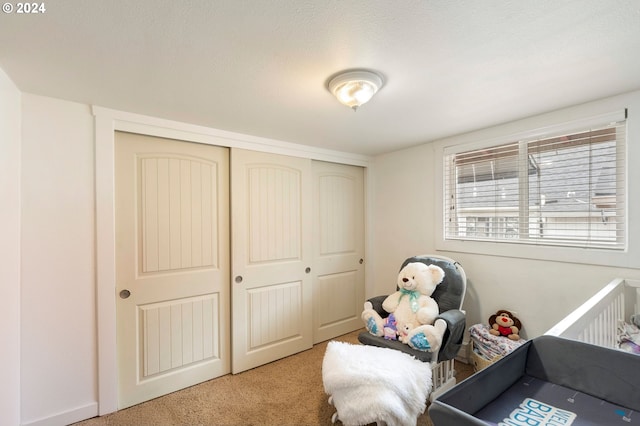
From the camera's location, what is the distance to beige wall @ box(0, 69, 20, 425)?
1.53 metres

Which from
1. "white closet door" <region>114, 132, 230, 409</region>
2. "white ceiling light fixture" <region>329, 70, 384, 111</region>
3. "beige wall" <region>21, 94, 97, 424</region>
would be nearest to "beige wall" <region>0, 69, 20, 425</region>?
"beige wall" <region>21, 94, 97, 424</region>

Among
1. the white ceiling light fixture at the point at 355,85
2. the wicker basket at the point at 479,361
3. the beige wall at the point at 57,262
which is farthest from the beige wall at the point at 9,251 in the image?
the wicker basket at the point at 479,361

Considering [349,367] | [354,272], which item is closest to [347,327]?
[354,272]

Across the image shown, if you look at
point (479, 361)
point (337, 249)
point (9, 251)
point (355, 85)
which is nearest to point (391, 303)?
point (479, 361)

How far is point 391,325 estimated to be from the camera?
228cm

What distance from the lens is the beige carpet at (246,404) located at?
193 centimetres

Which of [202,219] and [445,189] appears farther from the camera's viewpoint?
[445,189]

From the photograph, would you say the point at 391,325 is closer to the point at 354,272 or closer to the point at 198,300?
the point at 354,272

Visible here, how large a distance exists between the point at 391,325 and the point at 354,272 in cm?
121

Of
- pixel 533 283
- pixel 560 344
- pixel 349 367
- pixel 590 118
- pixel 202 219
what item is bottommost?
pixel 349 367

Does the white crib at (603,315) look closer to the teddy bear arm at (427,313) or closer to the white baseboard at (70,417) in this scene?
the teddy bear arm at (427,313)

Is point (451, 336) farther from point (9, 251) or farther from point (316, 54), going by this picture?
point (9, 251)

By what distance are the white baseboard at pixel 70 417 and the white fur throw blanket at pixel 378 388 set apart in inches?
61.6

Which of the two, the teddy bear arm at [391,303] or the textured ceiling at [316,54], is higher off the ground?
the textured ceiling at [316,54]
